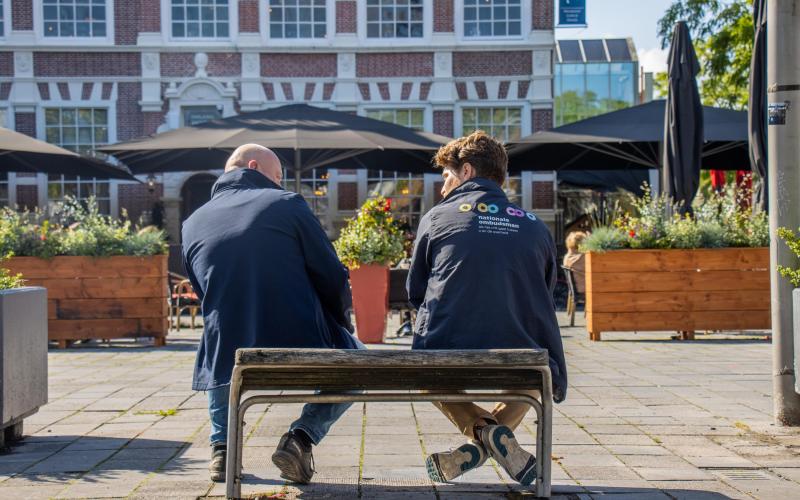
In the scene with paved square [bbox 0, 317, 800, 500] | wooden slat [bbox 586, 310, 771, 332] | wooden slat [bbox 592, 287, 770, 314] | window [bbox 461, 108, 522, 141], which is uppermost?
window [bbox 461, 108, 522, 141]

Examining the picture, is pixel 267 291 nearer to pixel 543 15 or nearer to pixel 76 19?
pixel 543 15

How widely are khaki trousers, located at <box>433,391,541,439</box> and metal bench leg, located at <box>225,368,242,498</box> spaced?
0.83m

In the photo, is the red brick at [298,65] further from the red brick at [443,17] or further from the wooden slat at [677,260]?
the wooden slat at [677,260]

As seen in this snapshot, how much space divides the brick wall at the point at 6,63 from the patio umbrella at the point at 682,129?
47.9 feet

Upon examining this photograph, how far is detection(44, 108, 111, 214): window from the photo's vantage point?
21.7 metres

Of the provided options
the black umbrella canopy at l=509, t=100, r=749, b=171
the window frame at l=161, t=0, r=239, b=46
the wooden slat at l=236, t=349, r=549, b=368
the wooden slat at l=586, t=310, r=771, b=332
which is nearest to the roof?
the window frame at l=161, t=0, r=239, b=46

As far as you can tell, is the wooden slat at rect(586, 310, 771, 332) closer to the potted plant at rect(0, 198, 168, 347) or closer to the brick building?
the potted plant at rect(0, 198, 168, 347)

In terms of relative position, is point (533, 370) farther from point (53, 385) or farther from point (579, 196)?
point (579, 196)

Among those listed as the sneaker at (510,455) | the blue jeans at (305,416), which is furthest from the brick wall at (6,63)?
the sneaker at (510,455)

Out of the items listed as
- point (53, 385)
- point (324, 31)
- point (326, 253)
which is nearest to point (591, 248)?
point (53, 385)

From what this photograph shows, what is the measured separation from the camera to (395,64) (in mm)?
21984

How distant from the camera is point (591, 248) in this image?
10656mm

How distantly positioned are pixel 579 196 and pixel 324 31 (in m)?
8.30

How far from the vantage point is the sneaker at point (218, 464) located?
4.27 meters
